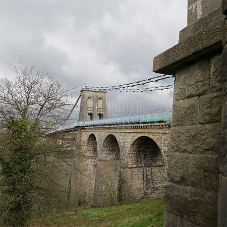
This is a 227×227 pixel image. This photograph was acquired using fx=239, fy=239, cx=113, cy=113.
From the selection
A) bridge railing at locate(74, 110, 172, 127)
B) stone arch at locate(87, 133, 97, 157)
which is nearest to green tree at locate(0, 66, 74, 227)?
bridge railing at locate(74, 110, 172, 127)

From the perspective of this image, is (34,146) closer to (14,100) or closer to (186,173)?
(14,100)

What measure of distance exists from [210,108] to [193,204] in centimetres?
65

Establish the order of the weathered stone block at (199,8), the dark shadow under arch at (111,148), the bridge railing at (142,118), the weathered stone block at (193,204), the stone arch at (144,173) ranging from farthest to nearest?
the dark shadow under arch at (111,148) → the stone arch at (144,173) → the bridge railing at (142,118) → the weathered stone block at (199,8) → the weathered stone block at (193,204)


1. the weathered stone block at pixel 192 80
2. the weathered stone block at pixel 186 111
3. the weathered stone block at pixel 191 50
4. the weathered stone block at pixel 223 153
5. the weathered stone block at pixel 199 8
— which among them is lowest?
the weathered stone block at pixel 223 153

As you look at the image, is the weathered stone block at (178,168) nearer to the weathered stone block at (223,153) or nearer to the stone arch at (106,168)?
the weathered stone block at (223,153)

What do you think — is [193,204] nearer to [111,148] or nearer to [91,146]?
[111,148]

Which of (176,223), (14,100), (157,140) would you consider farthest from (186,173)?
(157,140)

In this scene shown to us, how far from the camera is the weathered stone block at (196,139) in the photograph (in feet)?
5.01

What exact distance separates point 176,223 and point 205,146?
2.07ft

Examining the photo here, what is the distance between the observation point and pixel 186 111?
1785mm

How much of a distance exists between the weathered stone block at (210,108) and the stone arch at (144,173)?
43.2ft

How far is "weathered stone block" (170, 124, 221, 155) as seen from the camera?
5.01ft

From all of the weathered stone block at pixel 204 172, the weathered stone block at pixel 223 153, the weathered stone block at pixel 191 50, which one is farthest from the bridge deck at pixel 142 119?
the weathered stone block at pixel 223 153

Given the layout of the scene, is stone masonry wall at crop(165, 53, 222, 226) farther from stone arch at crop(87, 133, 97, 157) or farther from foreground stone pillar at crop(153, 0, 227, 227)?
stone arch at crop(87, 133, 97, 157)
